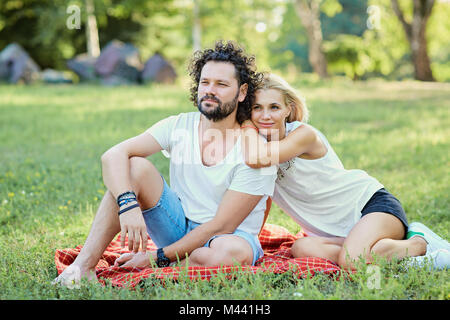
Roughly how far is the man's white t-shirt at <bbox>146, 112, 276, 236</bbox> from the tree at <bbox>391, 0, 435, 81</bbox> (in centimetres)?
1436

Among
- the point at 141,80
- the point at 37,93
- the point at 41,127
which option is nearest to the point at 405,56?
the point at 141,80

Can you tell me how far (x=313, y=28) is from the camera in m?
18.4

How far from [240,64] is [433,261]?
1.86m

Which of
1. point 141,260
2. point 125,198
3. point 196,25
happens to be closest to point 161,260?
point 141,260

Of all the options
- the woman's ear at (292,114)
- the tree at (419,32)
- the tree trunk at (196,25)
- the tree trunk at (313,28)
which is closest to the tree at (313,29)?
the tree trunk at (313,28)

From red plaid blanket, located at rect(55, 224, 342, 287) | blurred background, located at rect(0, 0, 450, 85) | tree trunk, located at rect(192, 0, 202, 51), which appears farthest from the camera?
tree trunk, located at rect(192, 0, 202, 51)

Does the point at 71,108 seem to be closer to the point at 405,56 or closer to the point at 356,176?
the point at 356,176

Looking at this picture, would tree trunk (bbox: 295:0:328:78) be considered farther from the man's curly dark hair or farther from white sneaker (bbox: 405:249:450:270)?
white sneaker (bbox: 405:249:450:270)

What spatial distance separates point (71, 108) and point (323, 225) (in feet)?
28.5

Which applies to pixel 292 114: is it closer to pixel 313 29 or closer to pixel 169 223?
pixel 169 223

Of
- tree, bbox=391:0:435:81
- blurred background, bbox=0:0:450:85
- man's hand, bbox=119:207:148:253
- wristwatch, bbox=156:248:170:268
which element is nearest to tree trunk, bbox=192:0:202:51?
blurred background, bbox=0:0:450:85

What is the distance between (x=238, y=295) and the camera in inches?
105

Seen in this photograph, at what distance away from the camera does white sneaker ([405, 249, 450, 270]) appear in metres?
3.03

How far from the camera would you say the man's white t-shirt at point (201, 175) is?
3.21 meters
